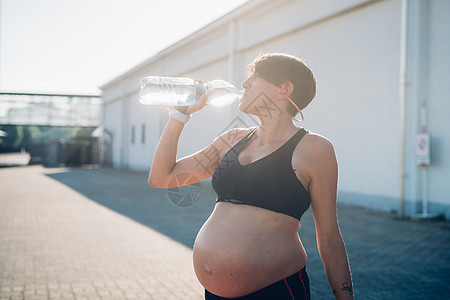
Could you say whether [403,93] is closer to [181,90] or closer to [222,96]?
[222,96]

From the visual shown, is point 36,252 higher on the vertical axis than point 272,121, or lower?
lower

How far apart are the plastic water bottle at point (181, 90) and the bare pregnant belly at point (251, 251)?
0.72 meters

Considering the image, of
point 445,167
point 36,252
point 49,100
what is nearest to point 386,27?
point 445,167

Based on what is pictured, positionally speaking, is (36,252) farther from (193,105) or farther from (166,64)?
(166,64)

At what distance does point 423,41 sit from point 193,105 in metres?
9.20

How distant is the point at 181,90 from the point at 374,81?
9557mm

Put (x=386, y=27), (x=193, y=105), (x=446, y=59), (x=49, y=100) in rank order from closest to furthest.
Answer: (x=193, y=105) < (x=446, y=59) < (x=386, y=27) < (x=49, y=100)

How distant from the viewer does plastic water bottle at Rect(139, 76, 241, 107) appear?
7.68ft

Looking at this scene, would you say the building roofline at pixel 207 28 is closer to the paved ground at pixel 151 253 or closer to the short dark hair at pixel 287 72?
the paved ground at pixel 151 253

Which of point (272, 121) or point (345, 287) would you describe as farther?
point (272, 121)

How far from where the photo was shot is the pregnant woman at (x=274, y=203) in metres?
1.79

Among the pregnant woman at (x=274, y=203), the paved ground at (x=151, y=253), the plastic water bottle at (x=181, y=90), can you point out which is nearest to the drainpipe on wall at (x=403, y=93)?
the paved ground at (x=151, y=253)

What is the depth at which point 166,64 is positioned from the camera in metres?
22.4

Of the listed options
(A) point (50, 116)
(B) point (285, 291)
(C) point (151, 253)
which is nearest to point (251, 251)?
(B) point (285, 291)
